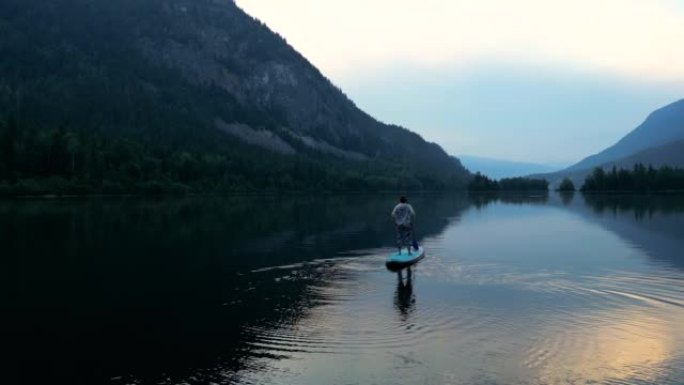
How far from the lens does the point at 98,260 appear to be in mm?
36031

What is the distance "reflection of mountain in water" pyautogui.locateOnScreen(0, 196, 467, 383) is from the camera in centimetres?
1680

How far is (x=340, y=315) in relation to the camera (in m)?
21.7

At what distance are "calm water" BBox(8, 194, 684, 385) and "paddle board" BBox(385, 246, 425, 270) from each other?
0.50 metres

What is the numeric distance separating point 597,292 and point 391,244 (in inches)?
849

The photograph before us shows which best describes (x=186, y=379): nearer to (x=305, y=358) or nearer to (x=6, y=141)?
(x=305, y=358)

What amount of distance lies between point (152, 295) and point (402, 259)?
13483 millimetres

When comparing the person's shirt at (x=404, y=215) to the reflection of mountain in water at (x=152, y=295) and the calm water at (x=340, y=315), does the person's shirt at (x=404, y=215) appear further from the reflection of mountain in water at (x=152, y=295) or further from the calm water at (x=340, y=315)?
the reflection of mountain in water at (x=152, y=295)

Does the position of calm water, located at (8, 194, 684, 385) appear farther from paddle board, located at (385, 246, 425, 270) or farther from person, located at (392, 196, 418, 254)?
person, located at (392, 196, 418, 254)

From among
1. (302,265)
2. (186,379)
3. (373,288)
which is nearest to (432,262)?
(302,265)

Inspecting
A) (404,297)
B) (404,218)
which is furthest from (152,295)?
(404,218)

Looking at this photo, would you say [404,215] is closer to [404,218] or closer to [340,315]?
[404,218]

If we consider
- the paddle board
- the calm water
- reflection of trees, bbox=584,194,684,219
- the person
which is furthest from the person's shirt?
reflection of trees, bbox=584,194,684,219

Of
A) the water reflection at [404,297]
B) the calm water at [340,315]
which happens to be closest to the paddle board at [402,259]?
the calm water at [340,315]

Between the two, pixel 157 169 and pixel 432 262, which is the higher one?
pixel 157 169
